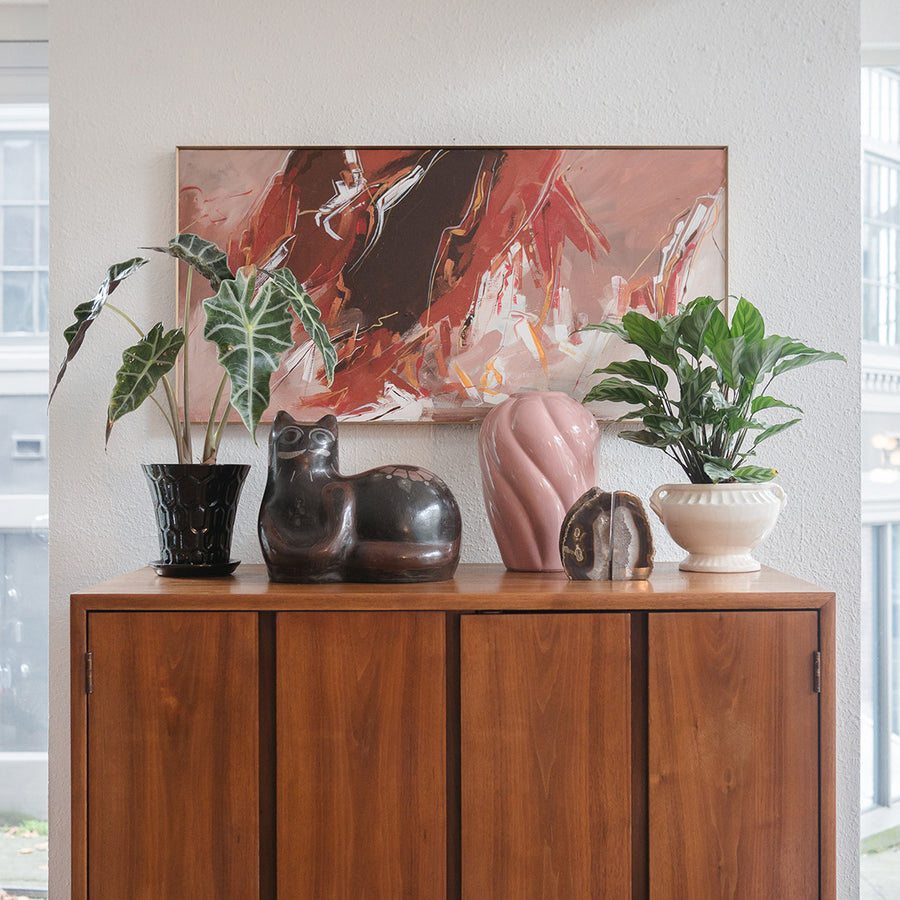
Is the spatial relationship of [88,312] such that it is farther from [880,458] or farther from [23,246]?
[880,458]

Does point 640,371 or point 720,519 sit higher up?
point 640,371

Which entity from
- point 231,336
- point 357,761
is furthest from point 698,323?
point 357,761

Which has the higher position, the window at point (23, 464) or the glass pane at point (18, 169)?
the glass pane at point (18, 169)

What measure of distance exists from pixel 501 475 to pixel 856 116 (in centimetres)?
113

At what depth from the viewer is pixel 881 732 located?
79.2 inches

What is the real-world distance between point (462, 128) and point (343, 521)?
3.04 ft

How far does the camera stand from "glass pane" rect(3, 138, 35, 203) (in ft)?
6.40

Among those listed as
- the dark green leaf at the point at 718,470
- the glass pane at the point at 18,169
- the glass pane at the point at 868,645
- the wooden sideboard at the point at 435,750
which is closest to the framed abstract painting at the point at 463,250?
the dark green leaf at the point at 718,470

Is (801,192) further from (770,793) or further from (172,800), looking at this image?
(172,800)

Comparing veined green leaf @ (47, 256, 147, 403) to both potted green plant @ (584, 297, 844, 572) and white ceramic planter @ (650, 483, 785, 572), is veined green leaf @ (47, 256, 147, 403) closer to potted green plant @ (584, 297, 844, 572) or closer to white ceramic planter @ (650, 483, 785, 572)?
potted green plant @ (584, 297, 844, 572)

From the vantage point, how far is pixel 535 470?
5.01 feet

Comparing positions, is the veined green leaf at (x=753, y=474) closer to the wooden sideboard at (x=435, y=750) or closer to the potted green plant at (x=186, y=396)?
the wooden sideboard at (x=435, y=750)

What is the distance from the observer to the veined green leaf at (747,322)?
1.47m

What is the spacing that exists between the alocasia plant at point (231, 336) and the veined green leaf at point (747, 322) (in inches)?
28.7
